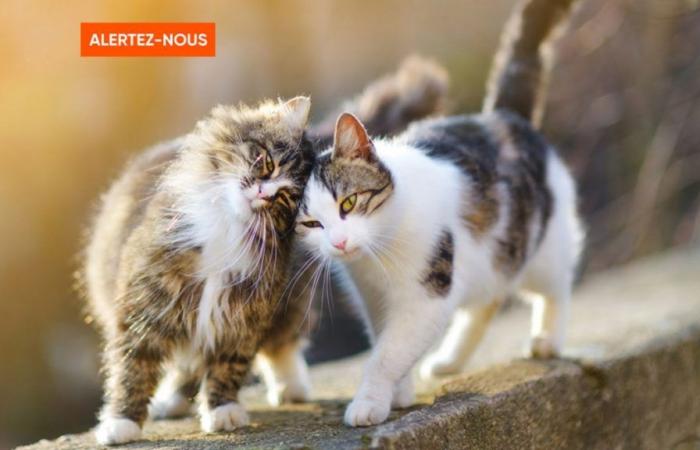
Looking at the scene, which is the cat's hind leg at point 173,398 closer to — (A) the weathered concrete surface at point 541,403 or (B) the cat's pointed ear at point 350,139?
(A) the weathered concrete surface at point 541,403

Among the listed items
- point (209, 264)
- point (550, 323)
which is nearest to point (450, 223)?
point (209, 264)

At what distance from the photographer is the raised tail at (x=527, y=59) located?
110 inches

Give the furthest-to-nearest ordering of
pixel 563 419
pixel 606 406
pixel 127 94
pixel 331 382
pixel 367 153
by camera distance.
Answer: pixel 127 94
pixel 331 382
pixel 606 406
pixel 563 419
pixel 367 153

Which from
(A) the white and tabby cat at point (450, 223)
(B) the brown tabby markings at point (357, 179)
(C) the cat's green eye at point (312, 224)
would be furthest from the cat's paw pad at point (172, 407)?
(B) the brown tabby markings at point (357, 179)

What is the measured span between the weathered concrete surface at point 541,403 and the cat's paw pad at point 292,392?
0.15ft

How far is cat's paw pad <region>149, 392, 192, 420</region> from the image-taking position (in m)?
2.29

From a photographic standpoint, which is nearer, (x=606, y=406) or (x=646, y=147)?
(x=606, y=406)

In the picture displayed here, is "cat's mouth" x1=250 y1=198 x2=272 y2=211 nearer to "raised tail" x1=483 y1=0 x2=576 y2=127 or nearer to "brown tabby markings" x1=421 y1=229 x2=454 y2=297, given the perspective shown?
"brown tabby markings" x1=421 y1=229 x2=454 y2=297

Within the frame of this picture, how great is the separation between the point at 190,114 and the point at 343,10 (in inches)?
64.1

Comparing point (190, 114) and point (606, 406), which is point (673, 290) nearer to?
point (606, 406)

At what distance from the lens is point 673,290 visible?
3.75 m

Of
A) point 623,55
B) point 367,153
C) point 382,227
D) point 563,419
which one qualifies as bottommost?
point 563,419

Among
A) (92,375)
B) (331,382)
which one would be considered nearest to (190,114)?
(92,375)

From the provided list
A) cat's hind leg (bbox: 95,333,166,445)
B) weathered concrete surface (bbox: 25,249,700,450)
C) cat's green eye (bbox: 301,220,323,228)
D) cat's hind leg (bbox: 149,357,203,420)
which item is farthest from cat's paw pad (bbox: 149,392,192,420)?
cat's green eye (bbox: 301,220,323,228)
